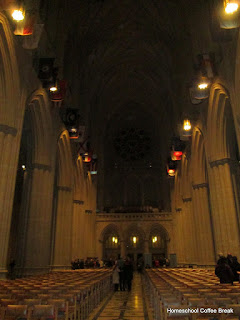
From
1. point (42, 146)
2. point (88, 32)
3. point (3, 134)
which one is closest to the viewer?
point (3, 134)

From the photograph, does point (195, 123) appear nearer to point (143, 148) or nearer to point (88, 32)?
point (88, 32)

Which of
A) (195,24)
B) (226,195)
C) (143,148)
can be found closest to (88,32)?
(195,24)

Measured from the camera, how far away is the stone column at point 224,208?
1306cm

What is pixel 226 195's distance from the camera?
13641mm

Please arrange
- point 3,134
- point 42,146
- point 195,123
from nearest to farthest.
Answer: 1. point 3,134
2. point 42,146
3. point 195,123

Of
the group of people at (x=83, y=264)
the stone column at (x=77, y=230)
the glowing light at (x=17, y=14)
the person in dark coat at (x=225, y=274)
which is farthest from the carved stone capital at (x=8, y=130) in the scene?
the stone column at (x=77, y=230)

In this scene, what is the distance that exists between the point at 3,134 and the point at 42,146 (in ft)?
15.7

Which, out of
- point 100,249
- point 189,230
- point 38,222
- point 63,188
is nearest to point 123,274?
point 38,222

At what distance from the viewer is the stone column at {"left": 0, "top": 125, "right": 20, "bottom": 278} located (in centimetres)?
984

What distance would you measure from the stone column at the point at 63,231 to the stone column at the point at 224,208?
974cm

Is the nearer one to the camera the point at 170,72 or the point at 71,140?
the point at 71,140

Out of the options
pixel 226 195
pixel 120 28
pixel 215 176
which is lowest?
pixel 226 195

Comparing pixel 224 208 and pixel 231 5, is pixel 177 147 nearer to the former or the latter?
pixel 224 208

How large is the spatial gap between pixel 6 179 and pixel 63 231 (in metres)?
9.34
